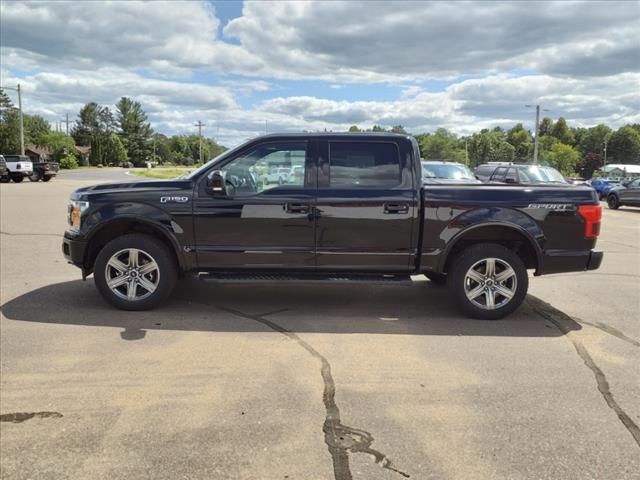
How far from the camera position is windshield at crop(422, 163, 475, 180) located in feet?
45.3

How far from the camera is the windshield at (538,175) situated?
54.4ft

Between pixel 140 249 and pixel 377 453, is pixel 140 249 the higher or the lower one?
the higher one

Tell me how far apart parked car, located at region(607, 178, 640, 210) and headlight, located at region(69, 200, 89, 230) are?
79.9 feet

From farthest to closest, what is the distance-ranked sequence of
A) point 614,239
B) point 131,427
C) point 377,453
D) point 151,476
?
point 614,239, point 131,427, point 377,453, point 151,476

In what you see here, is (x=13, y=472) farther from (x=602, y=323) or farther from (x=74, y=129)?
(x=74, y=129)

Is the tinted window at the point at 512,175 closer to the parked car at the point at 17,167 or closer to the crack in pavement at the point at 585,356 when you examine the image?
the crack in pavement at the point at 585,356

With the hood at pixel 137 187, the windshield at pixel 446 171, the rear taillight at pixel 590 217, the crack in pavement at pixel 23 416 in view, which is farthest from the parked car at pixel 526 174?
the crack in pavement at pixel 23 416

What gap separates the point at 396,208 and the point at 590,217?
6.59 feet

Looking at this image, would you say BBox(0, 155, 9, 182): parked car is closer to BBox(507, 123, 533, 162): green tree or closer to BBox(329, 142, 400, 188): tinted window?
BBox(329, 142, 400, 188): tinted window

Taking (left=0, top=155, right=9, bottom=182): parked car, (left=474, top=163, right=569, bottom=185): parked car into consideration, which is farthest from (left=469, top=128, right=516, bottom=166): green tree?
(left=474, top=163, right=569, bottom=185): parked car

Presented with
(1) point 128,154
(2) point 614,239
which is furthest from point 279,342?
(1) point 128,154

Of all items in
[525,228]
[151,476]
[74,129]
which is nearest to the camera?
[151,476]

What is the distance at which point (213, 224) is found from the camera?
574 cm

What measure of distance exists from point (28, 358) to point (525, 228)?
15.6 feet
